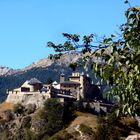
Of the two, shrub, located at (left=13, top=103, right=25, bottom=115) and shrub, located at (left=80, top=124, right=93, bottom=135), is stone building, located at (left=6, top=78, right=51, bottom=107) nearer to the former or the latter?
shrub, located at (left=13, top=103, right=25, bottom=115)

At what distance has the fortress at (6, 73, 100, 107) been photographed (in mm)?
133125

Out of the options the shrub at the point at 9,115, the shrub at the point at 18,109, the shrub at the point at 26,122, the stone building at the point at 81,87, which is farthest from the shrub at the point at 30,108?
the stone building at the point at 81,87

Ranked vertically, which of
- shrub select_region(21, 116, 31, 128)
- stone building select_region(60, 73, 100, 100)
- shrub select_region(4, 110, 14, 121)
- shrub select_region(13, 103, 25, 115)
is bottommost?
shrub select_region(21, 116, 31, 128)

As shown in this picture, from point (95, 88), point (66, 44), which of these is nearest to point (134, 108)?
point (66, 44)

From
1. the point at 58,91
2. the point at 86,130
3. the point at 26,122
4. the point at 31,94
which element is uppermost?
the point at 58,91

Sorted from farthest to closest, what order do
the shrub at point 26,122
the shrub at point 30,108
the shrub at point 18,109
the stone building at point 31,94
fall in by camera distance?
the stone building at point 31,94, the shrub at point 18,109, the shrub at point 30,108, the shrub at point 26,122

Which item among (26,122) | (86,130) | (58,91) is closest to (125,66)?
(86,130)

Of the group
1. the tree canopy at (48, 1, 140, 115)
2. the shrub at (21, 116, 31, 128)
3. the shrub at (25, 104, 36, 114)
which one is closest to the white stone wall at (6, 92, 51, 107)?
the shrub at (25, 104, 36, 114)

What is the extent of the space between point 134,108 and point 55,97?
116496 millimetres

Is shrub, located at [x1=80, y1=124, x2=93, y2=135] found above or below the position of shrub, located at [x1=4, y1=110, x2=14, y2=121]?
below

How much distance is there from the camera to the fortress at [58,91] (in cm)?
13312

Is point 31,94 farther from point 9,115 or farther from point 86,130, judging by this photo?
point 86,130

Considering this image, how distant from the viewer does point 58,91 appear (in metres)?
136

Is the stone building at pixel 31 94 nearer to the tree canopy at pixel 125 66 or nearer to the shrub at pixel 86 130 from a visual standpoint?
the shrub at pixel 86 130
